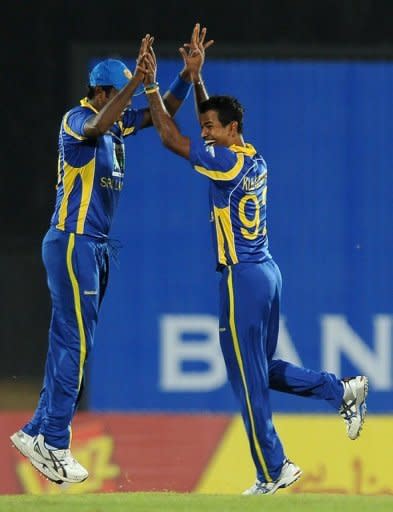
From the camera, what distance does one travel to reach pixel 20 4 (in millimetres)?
13820

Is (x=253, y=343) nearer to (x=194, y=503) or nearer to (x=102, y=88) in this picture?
(x=194, y=503)

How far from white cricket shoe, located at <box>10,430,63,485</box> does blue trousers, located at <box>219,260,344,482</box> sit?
3.17 feet

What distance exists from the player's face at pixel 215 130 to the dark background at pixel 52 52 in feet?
11.4

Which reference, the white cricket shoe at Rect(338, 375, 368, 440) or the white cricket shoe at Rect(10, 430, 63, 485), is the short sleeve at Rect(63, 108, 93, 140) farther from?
the white cricket shoe at Rect(338, 375, 368, 440)

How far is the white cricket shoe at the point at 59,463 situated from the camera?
9578 millimetres

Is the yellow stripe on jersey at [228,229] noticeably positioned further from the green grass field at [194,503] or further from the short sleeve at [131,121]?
the green grass field at [194,503]

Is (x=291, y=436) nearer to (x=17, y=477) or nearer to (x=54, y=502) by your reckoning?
(x=17, y=477)

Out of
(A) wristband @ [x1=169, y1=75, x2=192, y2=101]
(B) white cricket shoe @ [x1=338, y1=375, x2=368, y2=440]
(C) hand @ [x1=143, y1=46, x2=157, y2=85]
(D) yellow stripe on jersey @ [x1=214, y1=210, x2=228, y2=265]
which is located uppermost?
(C) hand @ [x1=143, y1=46, x2=157, y2=85]

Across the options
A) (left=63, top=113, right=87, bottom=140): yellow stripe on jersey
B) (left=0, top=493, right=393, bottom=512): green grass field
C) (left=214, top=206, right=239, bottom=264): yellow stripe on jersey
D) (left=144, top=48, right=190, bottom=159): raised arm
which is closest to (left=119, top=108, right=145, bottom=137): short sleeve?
(left=63, top=113, right=87, bottom=140): yellow stripe on jersey

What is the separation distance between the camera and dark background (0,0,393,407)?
13516 millimetres

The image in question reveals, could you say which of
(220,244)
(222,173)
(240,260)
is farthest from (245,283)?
(222,173)

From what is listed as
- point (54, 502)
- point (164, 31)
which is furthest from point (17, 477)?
point (164, 31)

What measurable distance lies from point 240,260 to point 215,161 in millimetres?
→ 493

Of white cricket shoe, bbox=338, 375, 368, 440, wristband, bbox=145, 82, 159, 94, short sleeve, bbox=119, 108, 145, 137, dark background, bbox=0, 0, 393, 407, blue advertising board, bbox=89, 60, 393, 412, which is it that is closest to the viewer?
wristband, bbox=145, 82, 159, 94
